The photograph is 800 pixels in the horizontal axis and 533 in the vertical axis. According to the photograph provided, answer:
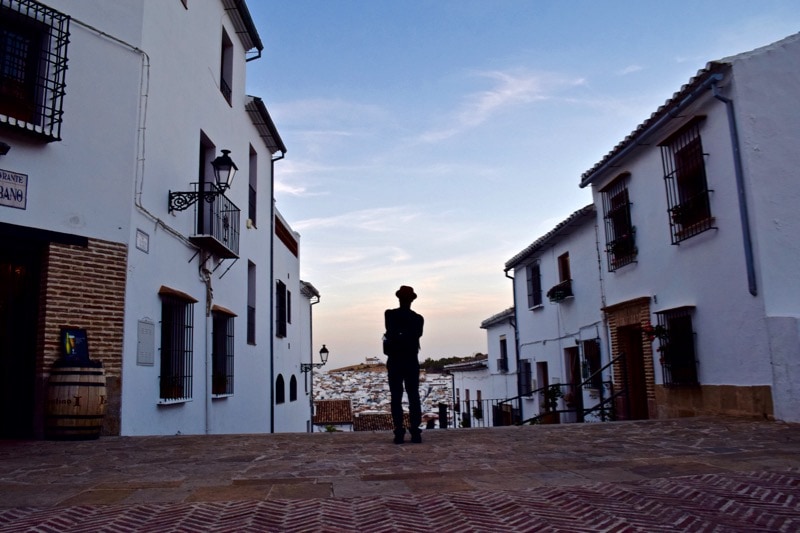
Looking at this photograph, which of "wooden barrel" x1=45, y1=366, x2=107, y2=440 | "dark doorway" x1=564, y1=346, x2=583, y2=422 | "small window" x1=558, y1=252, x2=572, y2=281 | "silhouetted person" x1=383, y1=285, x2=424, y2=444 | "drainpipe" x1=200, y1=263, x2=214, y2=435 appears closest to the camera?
"silhouetted person" x1=383, y1=285, x2=424, y2=444

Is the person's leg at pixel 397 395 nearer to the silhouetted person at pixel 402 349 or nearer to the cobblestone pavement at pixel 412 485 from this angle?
the silhouetted person at pixel 402 349

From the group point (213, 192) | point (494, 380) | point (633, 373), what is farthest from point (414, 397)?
point (494, 380)

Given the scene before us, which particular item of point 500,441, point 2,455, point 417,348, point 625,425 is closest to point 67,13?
point 2,455

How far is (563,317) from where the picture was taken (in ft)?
52.1

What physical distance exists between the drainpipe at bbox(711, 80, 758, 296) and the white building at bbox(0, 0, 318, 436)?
713cm

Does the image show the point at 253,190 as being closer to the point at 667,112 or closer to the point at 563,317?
the point at 563,317

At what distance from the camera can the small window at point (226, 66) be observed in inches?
492

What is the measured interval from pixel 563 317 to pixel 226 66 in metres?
9.62

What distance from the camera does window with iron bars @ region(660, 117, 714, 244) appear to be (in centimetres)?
934

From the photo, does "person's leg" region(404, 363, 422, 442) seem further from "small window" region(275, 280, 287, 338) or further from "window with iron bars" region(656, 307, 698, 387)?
"small window" region(275, 280, 287, 338)

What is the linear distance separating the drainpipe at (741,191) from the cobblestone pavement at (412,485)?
234cm

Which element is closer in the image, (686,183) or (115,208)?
(115,208)

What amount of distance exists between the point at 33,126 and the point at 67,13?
1596 millimetres

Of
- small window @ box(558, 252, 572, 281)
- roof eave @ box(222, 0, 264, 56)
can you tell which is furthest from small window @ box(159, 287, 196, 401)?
small window @ box(558, 252, 572, 281)
